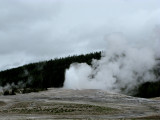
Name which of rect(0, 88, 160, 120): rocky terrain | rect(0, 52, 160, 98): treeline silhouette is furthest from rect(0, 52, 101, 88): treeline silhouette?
rect(0, 88, 160, 120): rocky terrain

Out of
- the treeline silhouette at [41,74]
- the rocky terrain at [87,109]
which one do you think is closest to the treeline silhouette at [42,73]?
the treeline silhouette at [41,74]

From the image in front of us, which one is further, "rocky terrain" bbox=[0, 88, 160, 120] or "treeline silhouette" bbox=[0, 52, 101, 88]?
"treeline silhouette" bbox=[0, 52, 101, 88]

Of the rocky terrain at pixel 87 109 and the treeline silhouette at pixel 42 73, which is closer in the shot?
the rocky terrain at pixel 87 109

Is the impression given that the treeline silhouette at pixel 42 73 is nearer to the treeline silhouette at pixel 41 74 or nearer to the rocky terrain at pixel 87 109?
the treeline silhouette at pixel 41 74

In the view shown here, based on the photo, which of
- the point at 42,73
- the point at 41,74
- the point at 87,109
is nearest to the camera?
the point at 87,109

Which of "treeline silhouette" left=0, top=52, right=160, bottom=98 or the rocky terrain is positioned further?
"treeline silhouette" left=0, top=52, right=160, bottom=98

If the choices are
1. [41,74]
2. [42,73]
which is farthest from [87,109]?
[42,73]

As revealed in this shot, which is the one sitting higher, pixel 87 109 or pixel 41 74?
pixel 41 74

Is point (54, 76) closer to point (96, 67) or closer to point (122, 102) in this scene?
point (96, 67)

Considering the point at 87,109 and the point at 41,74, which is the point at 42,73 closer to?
the point at 41,74

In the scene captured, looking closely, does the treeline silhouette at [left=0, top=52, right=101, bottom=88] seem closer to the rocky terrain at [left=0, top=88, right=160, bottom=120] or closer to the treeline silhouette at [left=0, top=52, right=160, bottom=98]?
the treeline silhouette at [left=0, top=52, right=160, bottom=98]

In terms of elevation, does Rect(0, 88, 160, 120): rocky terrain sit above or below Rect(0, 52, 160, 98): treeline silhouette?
below

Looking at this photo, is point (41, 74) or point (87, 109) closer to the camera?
point (87, 109)

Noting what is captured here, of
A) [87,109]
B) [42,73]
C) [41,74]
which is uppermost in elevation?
[42,73]
